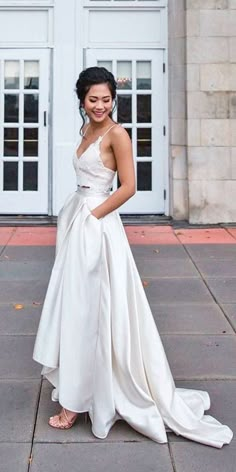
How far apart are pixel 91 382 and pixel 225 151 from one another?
7.26 meters

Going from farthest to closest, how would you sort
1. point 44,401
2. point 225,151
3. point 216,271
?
point 225,151 → point 216,271 → point 44,401

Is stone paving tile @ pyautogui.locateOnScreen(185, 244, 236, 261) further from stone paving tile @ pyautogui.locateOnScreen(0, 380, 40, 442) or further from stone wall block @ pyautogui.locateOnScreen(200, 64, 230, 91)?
stone paving tile @ pyautogui.locateOnScreen(0, 380, 40, 442)

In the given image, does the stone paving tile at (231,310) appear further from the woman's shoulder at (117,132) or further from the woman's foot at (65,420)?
the woman's shoulder at (117,132)

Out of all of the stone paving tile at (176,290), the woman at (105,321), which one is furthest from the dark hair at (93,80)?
the stone paving tile at (176,290)

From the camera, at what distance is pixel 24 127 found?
33.8 ft

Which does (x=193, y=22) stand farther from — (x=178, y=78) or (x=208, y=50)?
(x=178, y=78)

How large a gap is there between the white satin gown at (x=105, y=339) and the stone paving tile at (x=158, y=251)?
4.47 m

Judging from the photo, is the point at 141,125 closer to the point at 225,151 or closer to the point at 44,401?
the point at 225,151

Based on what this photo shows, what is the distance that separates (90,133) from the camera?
10.8ft

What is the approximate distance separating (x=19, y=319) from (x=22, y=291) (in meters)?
0.91

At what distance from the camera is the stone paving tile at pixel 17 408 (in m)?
3.25

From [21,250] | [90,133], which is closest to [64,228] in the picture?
[90,133]

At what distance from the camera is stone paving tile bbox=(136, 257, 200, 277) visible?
6.90 m

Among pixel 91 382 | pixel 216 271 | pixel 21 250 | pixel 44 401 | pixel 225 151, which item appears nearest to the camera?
pixel 91 382
